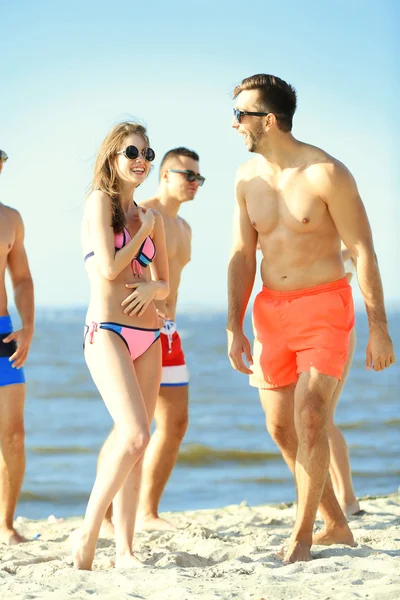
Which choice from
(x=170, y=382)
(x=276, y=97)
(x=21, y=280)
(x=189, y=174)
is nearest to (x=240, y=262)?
(x=276, y=97)

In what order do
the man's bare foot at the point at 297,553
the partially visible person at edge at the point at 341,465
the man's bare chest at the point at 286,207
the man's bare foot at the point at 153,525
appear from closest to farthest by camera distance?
the man's bare foot at the point at 297,553, the man's bare chest at the point at 286,207, the man's bare foot at the point at 153,525, the partially visible person at edge at the point at 341,465

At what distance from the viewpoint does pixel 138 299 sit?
461 centimetres

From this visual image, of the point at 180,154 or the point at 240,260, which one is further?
the point at 180,154

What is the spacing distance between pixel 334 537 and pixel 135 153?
237 centimetres

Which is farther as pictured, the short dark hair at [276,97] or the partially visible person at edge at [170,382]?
the partially visible person at edge at [170,382]

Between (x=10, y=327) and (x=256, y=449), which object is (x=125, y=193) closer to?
(x=10, y=327)

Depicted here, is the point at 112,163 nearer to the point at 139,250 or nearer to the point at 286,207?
the point at 139,250

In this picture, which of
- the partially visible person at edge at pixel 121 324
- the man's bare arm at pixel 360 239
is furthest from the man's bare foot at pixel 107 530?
the man's bare arm at pixel 360 239

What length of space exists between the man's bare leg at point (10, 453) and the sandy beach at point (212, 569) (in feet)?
0.67

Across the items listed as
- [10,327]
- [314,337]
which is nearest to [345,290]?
[314,337]

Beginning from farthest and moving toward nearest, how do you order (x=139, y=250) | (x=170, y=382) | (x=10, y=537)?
1. (x=170, y=382)
2. (x=10, y=537)
3. (x=139, y=250)

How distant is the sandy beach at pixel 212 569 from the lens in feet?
13.3

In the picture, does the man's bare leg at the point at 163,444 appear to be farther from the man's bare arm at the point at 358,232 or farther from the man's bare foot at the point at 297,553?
the man's bare arm at the point at 358,232

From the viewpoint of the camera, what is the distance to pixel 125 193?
4852 millimetres
